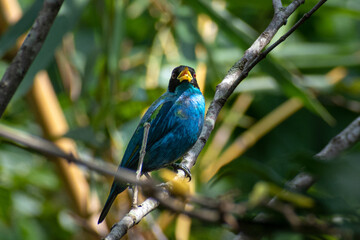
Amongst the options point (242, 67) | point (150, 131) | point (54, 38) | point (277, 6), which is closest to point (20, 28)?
point (54, 38)

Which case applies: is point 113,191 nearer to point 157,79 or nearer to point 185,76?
point 185,76

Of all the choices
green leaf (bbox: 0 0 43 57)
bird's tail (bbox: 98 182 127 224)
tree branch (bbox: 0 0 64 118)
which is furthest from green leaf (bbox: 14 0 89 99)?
tree branch (bbox: 0 0 64 118)

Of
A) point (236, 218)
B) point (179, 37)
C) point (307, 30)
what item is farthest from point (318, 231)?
point (307, 30)

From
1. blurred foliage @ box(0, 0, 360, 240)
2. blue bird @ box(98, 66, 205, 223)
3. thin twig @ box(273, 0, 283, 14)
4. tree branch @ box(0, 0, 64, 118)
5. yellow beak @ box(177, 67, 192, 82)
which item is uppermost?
blurred foliage @ box(0, 0, 360, 240)

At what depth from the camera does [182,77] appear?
12.1 ft

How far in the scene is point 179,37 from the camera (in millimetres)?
4258

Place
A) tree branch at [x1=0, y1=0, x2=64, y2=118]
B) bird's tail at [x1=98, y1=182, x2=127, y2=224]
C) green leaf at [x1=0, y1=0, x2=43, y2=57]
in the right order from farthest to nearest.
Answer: green leaf at [x1=0, y1=0, x2=43, y2=57]
bird's tail at [x1=98, y1=182, x2=127, y2=224]
tree branch at [x1=0, y1=0, x2=64, y2=118]

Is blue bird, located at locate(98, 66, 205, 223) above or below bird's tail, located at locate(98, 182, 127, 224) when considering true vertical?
above

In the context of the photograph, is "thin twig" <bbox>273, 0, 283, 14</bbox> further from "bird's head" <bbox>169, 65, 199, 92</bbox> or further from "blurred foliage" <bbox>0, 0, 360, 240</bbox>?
"bird's head" <bbox>169, 65, 199, 92</bbox>

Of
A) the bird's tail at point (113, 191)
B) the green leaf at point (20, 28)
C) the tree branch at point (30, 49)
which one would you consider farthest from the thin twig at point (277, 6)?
the green leaf at point (20, 28)

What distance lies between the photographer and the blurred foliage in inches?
151

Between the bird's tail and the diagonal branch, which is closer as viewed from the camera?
the diagonal branch

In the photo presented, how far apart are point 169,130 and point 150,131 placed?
0.13m

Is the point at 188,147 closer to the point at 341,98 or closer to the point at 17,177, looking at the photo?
the point at 17,177
